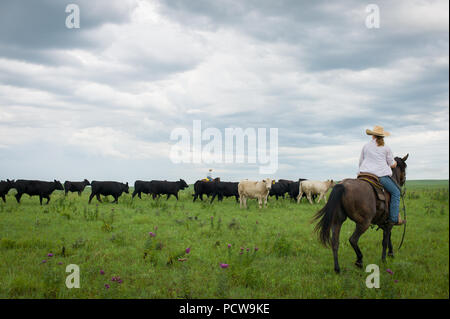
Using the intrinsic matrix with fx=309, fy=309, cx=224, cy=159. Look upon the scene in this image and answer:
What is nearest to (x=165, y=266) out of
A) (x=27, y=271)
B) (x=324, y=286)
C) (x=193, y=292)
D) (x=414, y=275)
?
(x=193, y=292)

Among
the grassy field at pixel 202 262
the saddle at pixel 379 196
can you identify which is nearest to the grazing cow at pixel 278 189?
the grassy field at pixel 202 262

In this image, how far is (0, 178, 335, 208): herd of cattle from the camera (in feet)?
61.5

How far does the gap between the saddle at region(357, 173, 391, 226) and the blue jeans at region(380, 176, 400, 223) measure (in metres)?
0.11

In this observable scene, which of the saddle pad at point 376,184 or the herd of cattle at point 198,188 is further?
the herd of cattle at point 198,188

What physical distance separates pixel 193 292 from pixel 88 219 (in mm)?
8677

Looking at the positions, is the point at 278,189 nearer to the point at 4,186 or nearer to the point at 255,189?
the point at 255,189

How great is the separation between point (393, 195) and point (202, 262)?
4.86m

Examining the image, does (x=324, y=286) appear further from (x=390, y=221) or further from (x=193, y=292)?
(x=390, y=221)

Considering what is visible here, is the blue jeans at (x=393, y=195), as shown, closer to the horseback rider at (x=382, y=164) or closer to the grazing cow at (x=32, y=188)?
the horseback rider at (x=382, y=164)

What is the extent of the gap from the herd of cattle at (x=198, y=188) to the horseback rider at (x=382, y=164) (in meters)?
11.6

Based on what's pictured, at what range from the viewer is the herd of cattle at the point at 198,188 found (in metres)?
18.8

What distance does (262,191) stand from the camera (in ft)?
65.2

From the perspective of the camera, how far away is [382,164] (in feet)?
24.6

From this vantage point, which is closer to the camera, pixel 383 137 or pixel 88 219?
pixel 383 137
